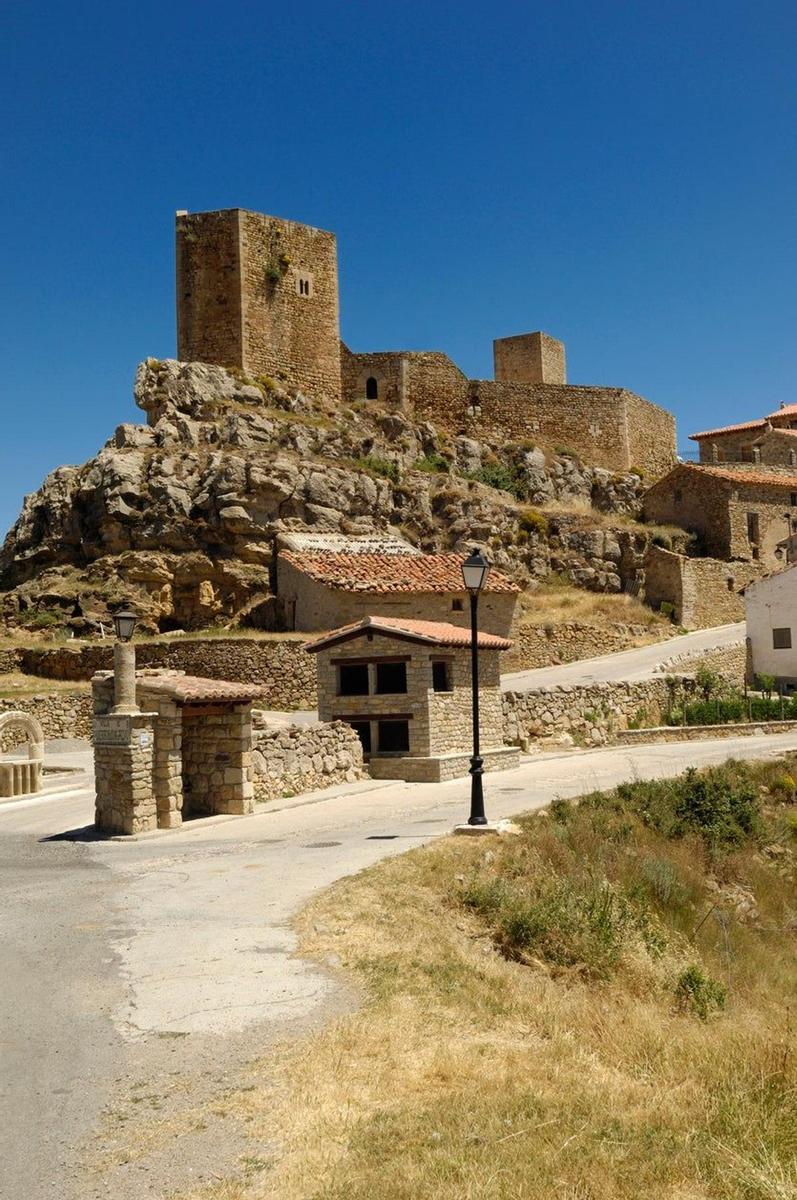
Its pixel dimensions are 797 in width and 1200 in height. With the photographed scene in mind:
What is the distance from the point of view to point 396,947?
9.56 meters

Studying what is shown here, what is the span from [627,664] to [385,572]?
8.93 m

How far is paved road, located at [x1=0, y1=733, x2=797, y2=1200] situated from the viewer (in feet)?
18.8

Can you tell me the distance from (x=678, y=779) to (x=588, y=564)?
2451cm

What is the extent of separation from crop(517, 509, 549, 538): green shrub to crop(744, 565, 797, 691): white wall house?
943 cm

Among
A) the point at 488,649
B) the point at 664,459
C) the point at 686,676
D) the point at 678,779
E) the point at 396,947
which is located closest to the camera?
the point at 396,947

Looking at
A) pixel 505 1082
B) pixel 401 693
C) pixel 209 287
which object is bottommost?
pixel 505 1082

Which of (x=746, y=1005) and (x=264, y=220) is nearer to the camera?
(x=746, y=1005)

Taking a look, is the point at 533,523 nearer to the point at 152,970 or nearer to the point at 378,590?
the point at 378,590

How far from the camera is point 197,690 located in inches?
678

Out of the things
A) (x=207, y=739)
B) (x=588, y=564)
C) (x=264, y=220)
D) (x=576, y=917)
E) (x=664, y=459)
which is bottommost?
(x=576, y=917)

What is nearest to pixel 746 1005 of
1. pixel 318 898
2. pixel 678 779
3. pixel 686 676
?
pixel 318 898

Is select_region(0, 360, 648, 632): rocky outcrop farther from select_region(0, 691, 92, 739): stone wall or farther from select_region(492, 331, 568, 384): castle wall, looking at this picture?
select_region(492, 331, 568, 384): castle wall

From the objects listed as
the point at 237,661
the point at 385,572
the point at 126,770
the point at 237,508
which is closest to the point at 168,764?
the point at 126,770

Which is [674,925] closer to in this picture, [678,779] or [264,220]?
[678,779]
